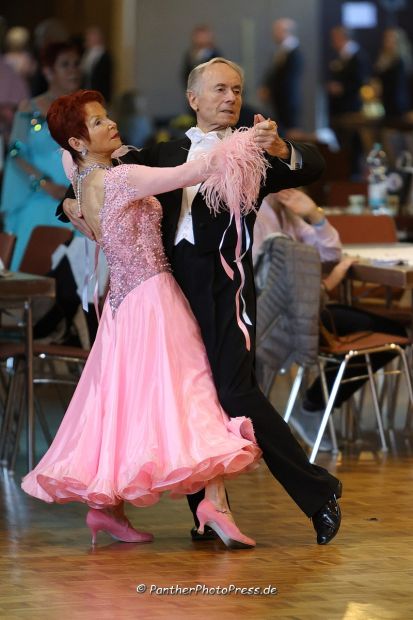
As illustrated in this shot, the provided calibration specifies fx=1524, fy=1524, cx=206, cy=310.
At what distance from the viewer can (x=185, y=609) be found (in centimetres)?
392

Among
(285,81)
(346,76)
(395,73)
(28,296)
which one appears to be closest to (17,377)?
(28,296)

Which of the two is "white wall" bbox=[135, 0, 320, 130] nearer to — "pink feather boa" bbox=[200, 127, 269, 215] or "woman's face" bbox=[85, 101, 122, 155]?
"woman's face" bbox=[85, 101, 122, 155]

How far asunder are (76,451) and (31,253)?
87.9 inches

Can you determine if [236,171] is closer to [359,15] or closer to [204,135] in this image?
[204,135]

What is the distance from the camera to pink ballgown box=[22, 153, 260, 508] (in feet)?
14.5

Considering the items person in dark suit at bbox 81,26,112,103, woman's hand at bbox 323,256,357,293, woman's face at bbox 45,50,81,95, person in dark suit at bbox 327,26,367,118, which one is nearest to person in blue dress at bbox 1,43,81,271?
woman's face at bbox 45,50,81,95

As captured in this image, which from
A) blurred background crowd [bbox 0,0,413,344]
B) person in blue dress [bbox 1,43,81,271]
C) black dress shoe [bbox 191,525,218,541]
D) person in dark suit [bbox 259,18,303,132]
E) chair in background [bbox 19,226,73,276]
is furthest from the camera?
person in dark suit [bbox 259,18,303,132]

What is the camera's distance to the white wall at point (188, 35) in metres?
20.2

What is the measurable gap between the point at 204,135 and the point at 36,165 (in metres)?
3.50

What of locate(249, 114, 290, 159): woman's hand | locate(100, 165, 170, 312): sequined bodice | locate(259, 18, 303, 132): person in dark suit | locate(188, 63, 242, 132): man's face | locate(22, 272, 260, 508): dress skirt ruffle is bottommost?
locate(259, 18, 303, 132): person in dark suit

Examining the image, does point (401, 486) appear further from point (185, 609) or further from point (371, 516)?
point (185, 609)

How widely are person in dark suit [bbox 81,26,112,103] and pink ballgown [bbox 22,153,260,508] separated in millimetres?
13038

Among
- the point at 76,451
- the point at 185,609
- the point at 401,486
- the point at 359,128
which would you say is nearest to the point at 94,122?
the point at 76,451

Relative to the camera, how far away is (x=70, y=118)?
4605mm
